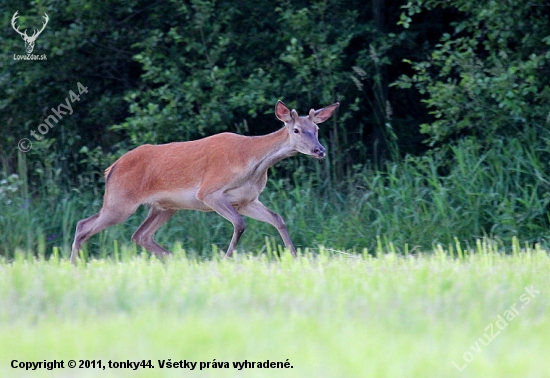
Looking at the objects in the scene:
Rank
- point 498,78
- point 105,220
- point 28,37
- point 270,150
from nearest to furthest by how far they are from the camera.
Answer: point 270,150 < point 105,220 < point 498,78 < point 28,37

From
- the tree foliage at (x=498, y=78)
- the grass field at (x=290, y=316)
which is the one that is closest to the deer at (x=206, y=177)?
the tree foliage at (x=498, y=78)

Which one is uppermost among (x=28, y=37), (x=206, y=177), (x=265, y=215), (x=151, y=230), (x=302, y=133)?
(x=28, y=37)

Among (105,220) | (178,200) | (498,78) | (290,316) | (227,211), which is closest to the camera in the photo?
(290,316)

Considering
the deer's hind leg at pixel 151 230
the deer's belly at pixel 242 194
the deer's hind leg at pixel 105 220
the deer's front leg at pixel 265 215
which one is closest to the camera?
the deer's front leg at pixel 265 215

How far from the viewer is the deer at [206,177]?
30.6ft

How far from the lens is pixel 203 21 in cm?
1220

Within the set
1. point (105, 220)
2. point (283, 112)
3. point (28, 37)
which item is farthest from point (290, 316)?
point (28, 37)

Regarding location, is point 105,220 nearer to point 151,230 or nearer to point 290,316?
point 151,230

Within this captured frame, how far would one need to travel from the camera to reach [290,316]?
16.7ft

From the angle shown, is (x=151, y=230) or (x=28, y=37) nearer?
(x=151, y=230)

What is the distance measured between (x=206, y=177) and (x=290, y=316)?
4443 millimetres

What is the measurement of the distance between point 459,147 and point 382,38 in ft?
8.11

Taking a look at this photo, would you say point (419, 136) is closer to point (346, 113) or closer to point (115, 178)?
point (346, 113)

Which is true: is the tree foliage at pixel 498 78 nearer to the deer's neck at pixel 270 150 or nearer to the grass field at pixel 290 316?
the deer's neck at pixel 270 150
